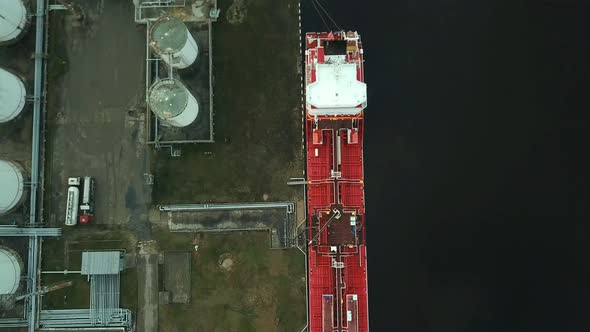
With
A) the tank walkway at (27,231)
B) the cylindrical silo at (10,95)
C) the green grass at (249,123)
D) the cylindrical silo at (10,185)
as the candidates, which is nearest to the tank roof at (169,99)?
the green grass at (249,123)

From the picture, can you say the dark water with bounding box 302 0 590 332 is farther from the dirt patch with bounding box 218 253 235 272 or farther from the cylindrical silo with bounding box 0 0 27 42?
the cylindrical silo with bounding box 0 0 27 42

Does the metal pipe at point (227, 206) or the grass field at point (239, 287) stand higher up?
the metal pipe at point (227, 206)

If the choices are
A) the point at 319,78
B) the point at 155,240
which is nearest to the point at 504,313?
the point at 319,78

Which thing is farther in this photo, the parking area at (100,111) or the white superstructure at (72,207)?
the parking area at (100,111)

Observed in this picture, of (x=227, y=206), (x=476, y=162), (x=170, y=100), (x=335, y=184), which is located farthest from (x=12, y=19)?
(x=476, y=162)

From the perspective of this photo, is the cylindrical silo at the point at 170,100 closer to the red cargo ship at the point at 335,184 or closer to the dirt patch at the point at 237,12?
the dirt patch at the point at 237,12

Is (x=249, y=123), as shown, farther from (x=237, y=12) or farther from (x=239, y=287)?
(x=239, y=287)
